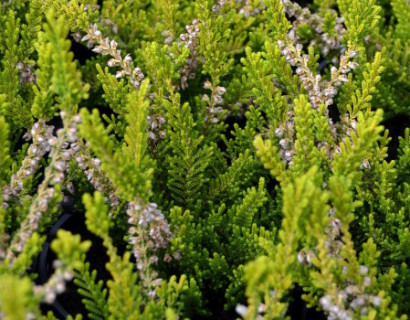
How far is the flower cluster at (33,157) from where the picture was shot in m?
1.57

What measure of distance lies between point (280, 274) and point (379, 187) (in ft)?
1.98

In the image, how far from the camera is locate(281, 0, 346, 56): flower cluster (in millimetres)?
2242

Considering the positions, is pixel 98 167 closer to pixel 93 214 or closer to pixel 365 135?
pixel 93 214

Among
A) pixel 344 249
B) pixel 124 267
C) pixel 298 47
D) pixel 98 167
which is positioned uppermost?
pixel 298 47

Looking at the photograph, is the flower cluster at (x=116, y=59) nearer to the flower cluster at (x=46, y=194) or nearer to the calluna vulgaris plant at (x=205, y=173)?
the calluna vulgaris plant at (x=205, y=173)

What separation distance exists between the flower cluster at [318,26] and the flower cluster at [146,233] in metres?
1.14

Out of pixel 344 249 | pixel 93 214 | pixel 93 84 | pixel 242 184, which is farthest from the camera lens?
pixel 93 84

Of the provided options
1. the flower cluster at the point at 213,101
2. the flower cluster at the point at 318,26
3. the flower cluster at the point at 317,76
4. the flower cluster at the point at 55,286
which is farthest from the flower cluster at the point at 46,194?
the flower cluster at the point at 318,26

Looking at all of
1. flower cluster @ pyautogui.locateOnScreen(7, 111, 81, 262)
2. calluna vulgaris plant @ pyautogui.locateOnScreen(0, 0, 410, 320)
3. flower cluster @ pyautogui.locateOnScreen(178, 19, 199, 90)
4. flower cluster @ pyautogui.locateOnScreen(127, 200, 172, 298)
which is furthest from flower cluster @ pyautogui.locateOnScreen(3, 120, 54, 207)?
flower cluster @ pyautogui.locateOnScreen(178, 19, 199, 90)

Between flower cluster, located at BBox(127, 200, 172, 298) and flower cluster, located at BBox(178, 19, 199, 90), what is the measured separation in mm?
719

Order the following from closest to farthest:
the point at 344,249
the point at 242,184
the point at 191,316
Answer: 1. the point at 344,249
2. the point at 191,316
3. the point at 242,184

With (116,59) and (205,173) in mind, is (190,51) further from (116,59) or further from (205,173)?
(205,173)

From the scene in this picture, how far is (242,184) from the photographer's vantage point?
186cm

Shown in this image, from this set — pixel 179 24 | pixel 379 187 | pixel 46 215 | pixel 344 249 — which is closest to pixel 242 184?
pixel 379 187
